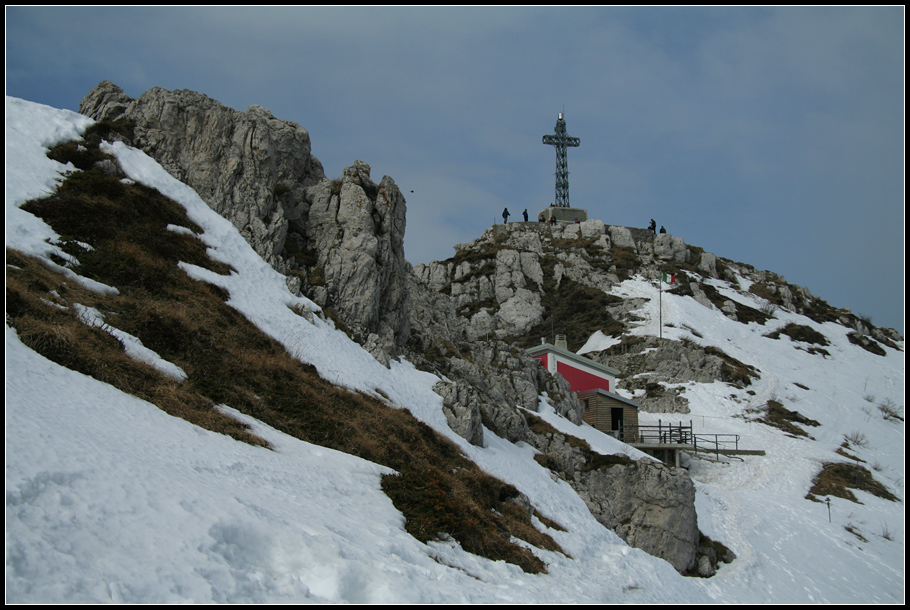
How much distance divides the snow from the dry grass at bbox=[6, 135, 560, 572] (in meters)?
0.70

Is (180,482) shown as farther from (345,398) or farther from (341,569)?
(345,398)

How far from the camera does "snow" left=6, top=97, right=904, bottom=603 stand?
7145mm

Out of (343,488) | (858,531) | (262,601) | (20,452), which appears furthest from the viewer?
(858,531)

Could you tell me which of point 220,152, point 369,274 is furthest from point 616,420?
point 220,152

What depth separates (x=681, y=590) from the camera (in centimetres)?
1941

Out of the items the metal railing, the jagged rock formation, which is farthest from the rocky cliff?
the jagged rock formation

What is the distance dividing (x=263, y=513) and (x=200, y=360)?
9.22m

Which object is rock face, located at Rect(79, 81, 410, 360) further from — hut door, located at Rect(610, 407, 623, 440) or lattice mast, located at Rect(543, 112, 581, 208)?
lattice mast, located at Rect(543, 112, 581, 208)

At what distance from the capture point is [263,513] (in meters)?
9.48

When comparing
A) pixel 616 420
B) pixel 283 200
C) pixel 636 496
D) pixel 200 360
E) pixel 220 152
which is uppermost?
pixel 220 152

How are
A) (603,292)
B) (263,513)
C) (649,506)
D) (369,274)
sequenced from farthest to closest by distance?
(603,292), (369,274), (649,506), (263,513)

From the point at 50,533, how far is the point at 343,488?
673 cm

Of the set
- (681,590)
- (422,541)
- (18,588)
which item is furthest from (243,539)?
(681,590)

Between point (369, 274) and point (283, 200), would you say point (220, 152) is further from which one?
point (369, 274)
